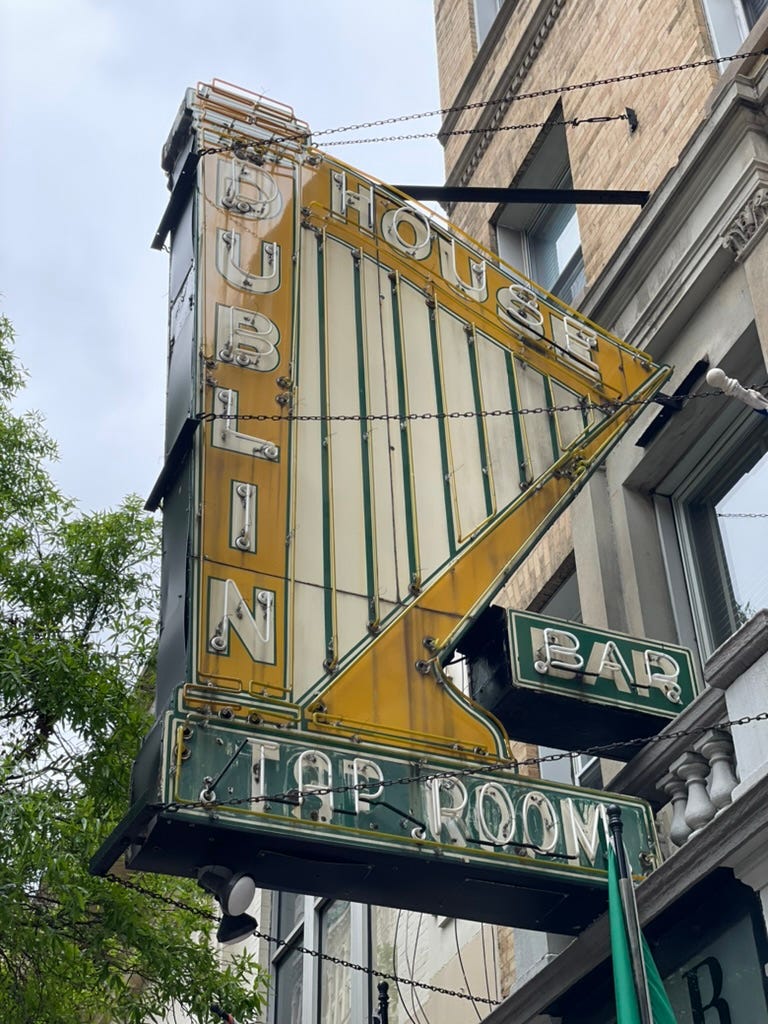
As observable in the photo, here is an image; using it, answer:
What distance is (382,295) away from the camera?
11.4 meters

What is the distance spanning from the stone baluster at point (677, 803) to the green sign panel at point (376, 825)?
144 mm

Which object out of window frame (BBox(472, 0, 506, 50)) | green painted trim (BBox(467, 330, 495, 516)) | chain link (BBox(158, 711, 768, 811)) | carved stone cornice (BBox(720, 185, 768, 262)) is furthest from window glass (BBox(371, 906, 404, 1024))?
window frame (BBox(472, 0, 506, 50))

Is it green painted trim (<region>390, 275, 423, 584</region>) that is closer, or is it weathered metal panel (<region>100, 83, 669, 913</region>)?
weathered metal panel (<region>100, 83, 669, 913</region>)

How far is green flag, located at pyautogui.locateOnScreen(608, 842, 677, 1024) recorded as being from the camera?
7.32 metres

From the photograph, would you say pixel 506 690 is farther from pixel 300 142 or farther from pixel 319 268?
pixel 300 142

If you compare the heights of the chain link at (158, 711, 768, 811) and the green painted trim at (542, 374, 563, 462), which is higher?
the green painted trim at (542, 374, 563, 462)

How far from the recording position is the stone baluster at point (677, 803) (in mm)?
8844

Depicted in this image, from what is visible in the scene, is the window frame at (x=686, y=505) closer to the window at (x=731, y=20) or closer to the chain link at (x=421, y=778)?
the chain link at (x=421, y=778)

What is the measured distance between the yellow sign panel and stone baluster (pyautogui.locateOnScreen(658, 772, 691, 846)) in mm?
1045

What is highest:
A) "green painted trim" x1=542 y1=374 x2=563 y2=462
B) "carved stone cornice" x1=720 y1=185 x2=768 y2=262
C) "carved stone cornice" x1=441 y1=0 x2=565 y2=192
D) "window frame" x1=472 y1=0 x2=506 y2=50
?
"window frame" x1=472 y1=0 x2=506 y2=50

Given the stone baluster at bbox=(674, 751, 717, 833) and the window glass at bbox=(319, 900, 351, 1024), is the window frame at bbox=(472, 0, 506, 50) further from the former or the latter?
the stone baluster at bbox=(674, 751, 717, 833)

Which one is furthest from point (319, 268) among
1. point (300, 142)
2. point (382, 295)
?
point (300, 142)

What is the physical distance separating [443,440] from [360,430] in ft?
2.14

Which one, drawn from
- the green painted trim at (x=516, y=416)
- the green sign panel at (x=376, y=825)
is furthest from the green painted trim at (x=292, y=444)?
the green painted trim at (x=516, y=416)
